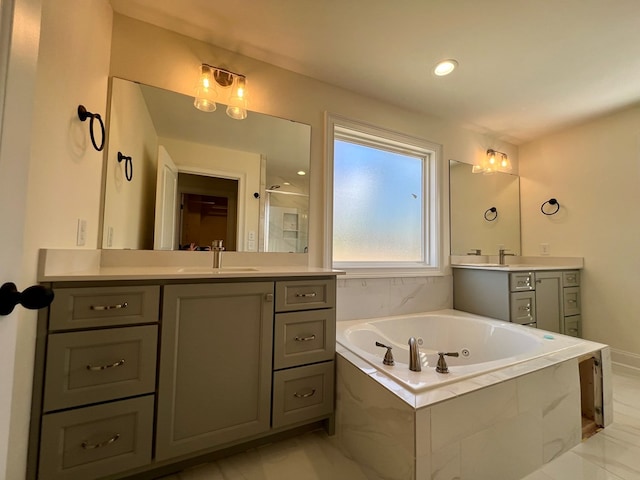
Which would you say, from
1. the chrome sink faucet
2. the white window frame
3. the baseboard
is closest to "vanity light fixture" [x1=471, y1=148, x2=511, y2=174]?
the white window frame

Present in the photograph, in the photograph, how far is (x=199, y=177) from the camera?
1760mm

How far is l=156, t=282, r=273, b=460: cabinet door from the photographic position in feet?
3.81

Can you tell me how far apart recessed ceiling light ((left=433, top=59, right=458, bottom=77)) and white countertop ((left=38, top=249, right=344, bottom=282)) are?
163 cm

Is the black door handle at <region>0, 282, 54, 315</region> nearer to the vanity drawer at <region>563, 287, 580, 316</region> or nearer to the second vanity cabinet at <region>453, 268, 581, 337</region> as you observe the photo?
the second vanity cabinet at <region>453, 268, 581, 337</region>

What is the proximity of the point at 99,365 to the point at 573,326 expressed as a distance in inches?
144

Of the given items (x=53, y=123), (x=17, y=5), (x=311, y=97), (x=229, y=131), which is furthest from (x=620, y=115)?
(x=53, y=123)

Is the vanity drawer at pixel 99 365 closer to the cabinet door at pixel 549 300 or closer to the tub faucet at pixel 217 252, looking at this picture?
the tub faucet at pixel 217 252

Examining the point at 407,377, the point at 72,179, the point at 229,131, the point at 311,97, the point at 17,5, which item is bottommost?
the point at 407,377

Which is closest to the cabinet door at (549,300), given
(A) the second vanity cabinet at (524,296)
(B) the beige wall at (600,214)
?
(A) the second vanity cabinet at (524,296)

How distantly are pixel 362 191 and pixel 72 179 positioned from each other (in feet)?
6.34

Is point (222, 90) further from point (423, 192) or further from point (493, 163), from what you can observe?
point (493, 163)

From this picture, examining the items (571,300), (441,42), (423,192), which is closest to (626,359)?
(571,300)

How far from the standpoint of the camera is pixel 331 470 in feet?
4.19

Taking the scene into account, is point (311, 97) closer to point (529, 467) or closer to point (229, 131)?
point (229, 131)
